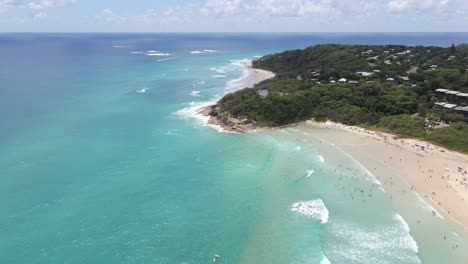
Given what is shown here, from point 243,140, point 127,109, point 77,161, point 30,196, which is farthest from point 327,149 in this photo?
point 127,109

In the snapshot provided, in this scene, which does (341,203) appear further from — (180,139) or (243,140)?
(180,139)

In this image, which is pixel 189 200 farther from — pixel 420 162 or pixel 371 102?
pixel 371 102

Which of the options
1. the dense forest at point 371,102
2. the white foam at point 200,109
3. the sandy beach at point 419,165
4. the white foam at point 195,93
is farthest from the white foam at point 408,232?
the white foam at point 195,93

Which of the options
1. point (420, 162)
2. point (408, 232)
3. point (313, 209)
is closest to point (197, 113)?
point (420, 162)

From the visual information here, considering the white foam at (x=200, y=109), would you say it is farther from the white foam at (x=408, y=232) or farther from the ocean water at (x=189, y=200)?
the white foam at (x=408, y=232)

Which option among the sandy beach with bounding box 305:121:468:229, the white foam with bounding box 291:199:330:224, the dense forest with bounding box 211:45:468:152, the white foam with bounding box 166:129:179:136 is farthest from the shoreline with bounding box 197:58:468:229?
the white foam with bounding box 291:199:330:224

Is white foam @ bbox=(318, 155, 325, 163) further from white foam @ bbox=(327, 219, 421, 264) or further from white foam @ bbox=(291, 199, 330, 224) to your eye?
white foam @ bbox=(327, 219, 421, 264)
